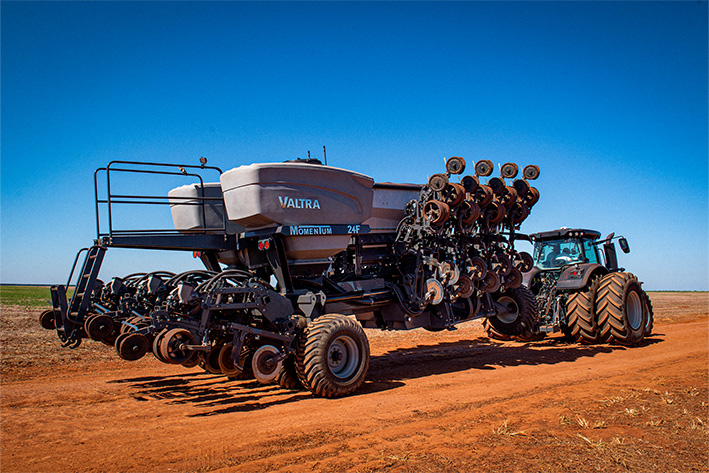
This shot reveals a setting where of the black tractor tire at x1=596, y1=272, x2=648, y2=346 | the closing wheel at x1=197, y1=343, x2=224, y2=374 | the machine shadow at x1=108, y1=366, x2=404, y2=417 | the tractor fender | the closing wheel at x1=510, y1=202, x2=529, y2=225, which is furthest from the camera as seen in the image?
the tractor fender

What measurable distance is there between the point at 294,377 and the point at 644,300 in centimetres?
914

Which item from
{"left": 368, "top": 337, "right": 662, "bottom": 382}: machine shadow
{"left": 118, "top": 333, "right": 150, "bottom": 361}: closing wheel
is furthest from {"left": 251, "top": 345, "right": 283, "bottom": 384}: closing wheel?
{"left": 368, "top": 337, "right": 662, "bottom": 382}: machine shadow

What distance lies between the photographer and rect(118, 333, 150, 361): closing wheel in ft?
18.7

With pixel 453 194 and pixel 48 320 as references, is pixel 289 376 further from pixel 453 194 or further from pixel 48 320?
pixel 453 194

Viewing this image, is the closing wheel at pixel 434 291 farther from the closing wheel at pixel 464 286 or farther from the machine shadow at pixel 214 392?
the machine shadow at pixel 214 392

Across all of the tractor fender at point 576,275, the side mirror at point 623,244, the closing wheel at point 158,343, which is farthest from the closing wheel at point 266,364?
the side mirror at point 623,244

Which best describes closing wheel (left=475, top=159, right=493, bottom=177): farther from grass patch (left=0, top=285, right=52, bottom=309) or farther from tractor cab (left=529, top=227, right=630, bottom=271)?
grass patch (left=0, top=285, right=52, bottom=309)

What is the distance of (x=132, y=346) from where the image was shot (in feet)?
18.9

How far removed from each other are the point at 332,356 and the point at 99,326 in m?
3.01

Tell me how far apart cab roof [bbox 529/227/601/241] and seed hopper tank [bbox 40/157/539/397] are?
2.75m

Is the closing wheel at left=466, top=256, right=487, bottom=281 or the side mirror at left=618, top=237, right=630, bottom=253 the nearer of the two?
the closing wheel at left=466, top=256, right=487, bottom=281

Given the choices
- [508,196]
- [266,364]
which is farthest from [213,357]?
[508,196]

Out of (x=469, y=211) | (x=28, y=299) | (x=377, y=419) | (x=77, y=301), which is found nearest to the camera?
(x=377, y=419)

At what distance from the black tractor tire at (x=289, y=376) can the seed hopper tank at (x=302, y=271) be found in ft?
→ 0.07
